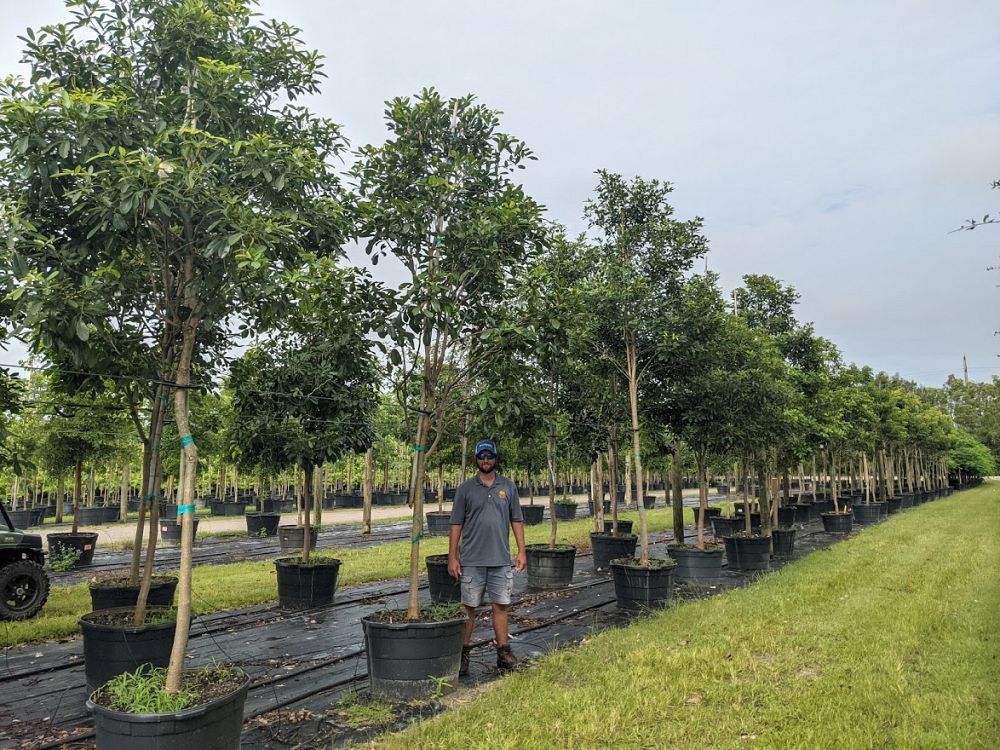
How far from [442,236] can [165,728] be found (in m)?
4.15

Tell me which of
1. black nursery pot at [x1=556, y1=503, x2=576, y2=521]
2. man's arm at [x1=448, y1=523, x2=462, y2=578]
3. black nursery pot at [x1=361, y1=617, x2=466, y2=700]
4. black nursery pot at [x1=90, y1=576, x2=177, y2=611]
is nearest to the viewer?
black nursery pot at [x1=361, y1=617, x2=466, y2=700]

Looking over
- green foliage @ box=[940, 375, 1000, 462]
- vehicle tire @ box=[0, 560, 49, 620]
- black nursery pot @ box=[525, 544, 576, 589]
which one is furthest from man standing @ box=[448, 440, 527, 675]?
green foliage @ box=[940, 375, 1000, 462]

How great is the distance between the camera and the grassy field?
740 centimetres

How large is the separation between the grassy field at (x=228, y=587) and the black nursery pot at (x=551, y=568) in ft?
8.27

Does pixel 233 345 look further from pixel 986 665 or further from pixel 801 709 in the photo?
pixel 986 665

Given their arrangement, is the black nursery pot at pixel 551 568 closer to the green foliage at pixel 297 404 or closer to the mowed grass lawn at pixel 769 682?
the mowed grass lawn at pixel 769 682

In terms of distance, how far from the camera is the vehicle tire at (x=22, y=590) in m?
8.13

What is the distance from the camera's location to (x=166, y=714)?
3385mm

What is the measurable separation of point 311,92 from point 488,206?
67.4 inches

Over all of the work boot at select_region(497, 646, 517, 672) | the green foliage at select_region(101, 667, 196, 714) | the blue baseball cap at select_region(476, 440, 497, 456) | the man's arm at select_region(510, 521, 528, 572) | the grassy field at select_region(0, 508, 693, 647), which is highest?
the blue baseball cap at select_region(476, 440, 497, 456)

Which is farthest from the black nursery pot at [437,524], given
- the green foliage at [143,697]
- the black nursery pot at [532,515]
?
the green foliage at [143,697]

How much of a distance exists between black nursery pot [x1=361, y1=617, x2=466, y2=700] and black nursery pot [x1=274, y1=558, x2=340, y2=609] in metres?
3.75

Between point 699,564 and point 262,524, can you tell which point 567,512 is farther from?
point 699,564

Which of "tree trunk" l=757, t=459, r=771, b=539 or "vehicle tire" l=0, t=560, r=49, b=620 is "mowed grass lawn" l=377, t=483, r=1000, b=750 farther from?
"vehicle tire" l=0, t=560, r=49, b=620
